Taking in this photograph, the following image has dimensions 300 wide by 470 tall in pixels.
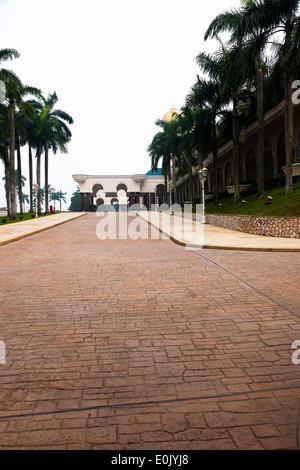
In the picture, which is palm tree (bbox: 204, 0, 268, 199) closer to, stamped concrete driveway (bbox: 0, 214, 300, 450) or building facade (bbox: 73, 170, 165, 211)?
stamped concrete driveway (bbox: 0, 214, 300, 450)

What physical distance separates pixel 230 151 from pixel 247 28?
16.7 meters

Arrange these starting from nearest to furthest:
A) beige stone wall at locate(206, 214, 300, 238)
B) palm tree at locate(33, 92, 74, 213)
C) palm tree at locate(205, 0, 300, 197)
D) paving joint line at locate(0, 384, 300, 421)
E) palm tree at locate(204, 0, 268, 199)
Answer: paving joint line at locate(0, 384, 300, 421)
beige stone wall at locate(206, 214, 300, 238)
palm tree at locate(205, 0, 300, 197)
palm tree at locate(204, 0, 268, 199)
palm tree at locate(33, 92, 74, 213)

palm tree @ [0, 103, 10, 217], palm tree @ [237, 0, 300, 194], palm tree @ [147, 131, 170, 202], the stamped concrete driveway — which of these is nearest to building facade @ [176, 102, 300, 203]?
palm tree @ [237, 0, 300, 194]

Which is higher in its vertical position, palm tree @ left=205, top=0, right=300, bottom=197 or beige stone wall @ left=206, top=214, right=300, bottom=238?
palm tree @ left=205, top=0, right=300, bottom=197

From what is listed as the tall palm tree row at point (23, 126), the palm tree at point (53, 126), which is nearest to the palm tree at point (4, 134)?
the tall palm tree row at point (23, 126)

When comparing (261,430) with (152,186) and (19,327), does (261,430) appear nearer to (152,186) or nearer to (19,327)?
(19,327)

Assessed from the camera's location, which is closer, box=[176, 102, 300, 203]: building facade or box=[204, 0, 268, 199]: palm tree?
box=[204, 0, 268, 199]: palm tree

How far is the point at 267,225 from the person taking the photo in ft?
48.8

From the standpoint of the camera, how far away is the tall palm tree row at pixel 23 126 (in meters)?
29.4

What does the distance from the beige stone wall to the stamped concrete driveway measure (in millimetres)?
7799

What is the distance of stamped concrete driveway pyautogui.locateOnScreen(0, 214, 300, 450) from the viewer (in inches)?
85.9

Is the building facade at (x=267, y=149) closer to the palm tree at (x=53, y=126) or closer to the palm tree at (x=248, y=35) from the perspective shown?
the palm tree at (x=248, y=35)

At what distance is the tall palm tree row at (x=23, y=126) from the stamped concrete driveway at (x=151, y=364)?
2789cm

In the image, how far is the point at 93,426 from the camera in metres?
2.24
